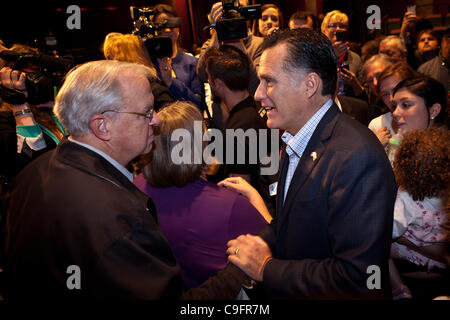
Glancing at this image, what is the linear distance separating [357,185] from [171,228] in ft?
2.45

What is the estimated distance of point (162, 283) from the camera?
105cm

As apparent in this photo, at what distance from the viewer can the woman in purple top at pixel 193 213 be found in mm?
1435

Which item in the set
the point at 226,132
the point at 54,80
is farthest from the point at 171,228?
the point at 54,80

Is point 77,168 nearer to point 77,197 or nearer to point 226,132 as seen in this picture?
point 77,197

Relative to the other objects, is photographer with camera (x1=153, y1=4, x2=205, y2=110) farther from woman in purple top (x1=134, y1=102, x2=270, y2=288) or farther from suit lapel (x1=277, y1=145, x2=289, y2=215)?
suit lapel (x1=277, y1=145, x2=289, y2=215)

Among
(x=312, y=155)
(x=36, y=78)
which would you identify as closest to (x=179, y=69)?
(x=36, y=78)

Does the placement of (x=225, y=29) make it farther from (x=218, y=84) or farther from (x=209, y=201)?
(x=209, y=201)

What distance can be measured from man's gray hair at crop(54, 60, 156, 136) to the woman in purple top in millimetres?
342

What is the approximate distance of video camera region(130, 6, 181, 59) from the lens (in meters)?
2.57

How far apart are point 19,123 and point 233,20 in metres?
1.60

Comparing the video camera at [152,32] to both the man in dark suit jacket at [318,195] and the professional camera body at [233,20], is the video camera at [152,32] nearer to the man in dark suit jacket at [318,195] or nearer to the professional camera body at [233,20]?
the professional camera body at [233,20]

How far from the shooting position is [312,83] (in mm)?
1439

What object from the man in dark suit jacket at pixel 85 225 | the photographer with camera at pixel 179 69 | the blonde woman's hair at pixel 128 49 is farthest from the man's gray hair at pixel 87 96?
the photographer with camera at pixel 179 69

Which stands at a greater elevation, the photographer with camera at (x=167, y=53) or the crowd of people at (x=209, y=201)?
the photographer with camera at (x=167, y=53)
